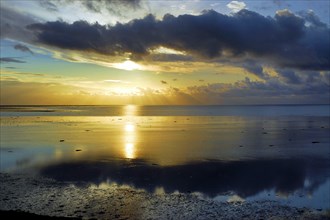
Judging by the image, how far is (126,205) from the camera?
69.0ft

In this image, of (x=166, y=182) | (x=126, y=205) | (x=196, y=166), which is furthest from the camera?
(x=196, y=166)

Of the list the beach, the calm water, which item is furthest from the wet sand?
the calm water

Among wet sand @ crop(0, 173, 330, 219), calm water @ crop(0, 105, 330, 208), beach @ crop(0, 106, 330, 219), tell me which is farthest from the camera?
calm water @ crop(0, 105, 330, 208)

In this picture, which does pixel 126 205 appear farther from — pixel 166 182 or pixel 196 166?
pixel 196 166

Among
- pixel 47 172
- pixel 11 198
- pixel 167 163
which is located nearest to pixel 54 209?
pixel 11 198

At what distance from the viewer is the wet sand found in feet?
63.9

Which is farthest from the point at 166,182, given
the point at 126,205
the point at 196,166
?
the point at 196,166

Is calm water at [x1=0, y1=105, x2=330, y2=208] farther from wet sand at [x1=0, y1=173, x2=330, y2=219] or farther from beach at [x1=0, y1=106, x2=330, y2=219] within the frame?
wet sand at [x1=0, y1=173, x2=330, y2=219]

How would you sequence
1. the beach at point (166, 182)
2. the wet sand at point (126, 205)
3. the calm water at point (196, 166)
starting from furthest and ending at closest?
the calm water at point (196, 166) < the beach at point (166, 182) < the wet sand at point (126, 205)

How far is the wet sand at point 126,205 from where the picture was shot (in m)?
19.5

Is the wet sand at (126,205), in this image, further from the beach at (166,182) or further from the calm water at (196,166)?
the calm water at (196,166)

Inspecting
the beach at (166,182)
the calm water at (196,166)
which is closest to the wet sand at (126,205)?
the beach at (166,182)

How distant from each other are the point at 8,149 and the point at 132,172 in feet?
75.2

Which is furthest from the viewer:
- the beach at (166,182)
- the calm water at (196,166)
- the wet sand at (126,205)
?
the calm water at (196,166)
